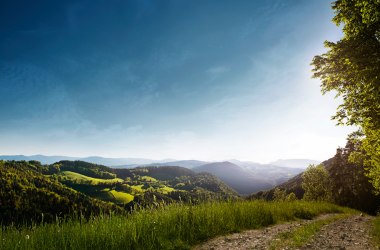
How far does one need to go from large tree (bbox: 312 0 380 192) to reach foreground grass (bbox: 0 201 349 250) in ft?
30.3

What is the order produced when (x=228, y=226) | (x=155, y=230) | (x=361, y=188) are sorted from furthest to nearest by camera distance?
(x=361, y=188) → (x=228, y=226) → (x=155, y=230)

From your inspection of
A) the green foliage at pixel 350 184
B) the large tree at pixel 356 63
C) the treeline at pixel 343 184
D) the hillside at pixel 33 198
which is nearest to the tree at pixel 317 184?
the treeline at pixel 343 184

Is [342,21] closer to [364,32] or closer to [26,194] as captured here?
[364,32]

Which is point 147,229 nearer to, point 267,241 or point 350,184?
point 267,241

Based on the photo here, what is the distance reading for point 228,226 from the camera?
13492 millimetres

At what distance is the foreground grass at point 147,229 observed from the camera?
8.95 m

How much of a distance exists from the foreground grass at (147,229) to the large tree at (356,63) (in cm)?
922

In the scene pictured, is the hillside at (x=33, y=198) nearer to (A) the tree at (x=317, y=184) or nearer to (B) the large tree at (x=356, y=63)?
(A) the tree at (x=317, y=184)

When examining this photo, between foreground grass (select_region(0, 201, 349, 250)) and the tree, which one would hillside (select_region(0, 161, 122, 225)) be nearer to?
the tree

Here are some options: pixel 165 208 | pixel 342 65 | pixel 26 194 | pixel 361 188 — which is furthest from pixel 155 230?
pixel 26 194

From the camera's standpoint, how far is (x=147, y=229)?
10.8m

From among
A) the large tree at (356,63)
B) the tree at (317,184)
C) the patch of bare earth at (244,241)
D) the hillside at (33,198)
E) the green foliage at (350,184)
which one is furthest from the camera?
the hillside at (33,198)

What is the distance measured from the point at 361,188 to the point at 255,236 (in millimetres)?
63468

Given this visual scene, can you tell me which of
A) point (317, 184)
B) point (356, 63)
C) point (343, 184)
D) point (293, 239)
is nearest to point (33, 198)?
point (317, 184)
